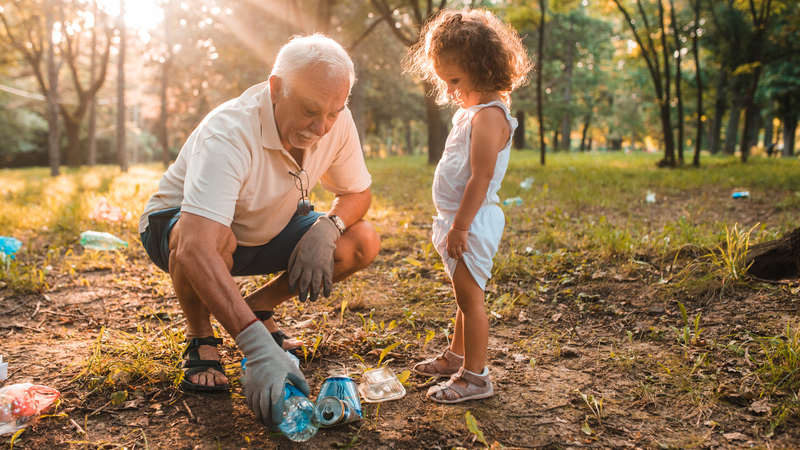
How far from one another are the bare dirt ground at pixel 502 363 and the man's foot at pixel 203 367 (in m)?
0.04

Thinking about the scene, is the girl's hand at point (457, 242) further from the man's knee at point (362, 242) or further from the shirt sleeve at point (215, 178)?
the shirt sleeve at point (215, 178)

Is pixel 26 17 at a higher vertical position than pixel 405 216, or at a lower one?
higher

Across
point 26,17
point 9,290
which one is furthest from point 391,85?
point 9,290

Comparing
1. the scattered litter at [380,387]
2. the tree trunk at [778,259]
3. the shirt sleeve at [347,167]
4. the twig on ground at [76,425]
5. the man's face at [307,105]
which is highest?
the man's face at [307,105]

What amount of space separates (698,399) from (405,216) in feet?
12.4

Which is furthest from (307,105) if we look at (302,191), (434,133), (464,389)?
(434,133)

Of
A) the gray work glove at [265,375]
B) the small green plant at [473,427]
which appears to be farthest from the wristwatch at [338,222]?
the small green plant at [473,427]

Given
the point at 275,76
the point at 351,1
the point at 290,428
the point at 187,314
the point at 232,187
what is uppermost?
the point at 351,1

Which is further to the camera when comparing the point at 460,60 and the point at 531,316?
the point at 531,316

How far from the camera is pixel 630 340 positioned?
89.5 inches

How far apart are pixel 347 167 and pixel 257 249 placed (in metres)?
0.59

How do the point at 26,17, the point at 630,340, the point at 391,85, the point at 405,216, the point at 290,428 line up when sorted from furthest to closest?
the point at 391,85, the point at 26,17, the point at 405,216, the point at 630,340, the point at 290,428

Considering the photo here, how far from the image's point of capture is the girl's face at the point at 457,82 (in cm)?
189

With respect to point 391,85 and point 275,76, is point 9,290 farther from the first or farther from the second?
point 391,85
